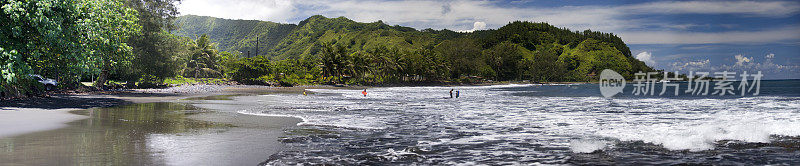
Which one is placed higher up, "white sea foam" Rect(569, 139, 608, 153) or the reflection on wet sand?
the reflection on wet sand

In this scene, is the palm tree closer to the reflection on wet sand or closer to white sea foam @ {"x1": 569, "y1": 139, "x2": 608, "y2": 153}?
the reflection on wet sand

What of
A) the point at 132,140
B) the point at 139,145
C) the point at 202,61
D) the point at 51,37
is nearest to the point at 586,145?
the point at 139,145

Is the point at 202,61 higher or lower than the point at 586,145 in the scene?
higher

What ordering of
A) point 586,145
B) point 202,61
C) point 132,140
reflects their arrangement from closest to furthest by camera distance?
point 132,140 < point 586,145 < point 202,61

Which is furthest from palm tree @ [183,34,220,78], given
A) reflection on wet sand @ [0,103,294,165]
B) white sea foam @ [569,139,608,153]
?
white sea foam @ [569,139,608,153]

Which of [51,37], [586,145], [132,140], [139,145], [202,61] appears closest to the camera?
[139,145]

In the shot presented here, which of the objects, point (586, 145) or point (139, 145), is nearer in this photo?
point (139, 145)

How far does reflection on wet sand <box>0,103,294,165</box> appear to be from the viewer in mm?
7785

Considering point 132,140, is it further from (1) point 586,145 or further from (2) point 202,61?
(2) point 202,61

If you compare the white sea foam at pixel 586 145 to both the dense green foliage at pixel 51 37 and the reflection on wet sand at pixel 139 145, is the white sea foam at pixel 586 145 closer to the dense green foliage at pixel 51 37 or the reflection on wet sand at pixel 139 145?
the reflection on wet sand at pixel 139 145

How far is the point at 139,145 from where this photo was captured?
9406 mm

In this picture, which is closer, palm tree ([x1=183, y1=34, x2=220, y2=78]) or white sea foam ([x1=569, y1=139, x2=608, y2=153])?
white sea foam ([x1=569, y1=139, x2=608, y2=153])

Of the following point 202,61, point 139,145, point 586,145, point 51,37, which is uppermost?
point 202,61

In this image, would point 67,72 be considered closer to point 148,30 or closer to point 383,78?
point 148,30
